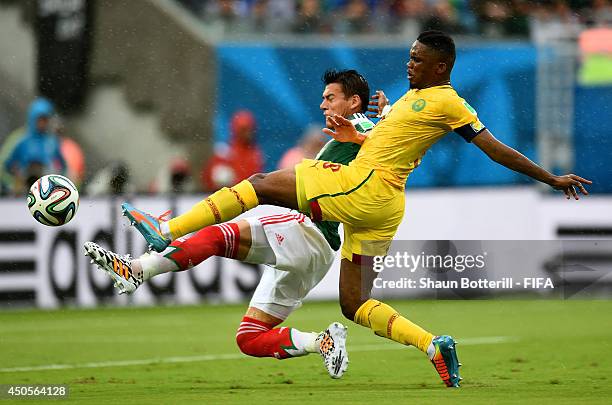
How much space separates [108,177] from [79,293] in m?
2.56

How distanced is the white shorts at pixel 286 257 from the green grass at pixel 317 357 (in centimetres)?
57

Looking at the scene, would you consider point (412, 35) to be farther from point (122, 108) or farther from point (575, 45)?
point (122, 108)

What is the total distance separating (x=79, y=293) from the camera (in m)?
13.4

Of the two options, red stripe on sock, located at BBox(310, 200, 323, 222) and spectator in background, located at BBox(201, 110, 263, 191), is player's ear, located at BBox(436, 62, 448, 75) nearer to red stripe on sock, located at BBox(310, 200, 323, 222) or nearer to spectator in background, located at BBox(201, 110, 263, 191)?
red stripe on sock, located at BBox(310, 200, 323, 222)

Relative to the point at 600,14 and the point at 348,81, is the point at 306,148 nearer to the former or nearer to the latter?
the point at 600,14

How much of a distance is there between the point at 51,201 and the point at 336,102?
77.6 inches

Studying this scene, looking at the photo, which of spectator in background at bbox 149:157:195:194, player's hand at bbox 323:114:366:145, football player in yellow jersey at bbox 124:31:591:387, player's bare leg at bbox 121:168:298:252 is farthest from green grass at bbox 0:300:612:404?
spectator in background at bbox 149:157:195:194

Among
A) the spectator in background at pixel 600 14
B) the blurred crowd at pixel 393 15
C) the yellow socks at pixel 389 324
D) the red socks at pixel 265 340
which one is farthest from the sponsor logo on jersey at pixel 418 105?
the spectator in background at pixel 600 14

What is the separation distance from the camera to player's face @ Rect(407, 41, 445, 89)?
8.03 meters

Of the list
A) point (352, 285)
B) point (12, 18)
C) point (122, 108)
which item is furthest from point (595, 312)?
point (12, 18)

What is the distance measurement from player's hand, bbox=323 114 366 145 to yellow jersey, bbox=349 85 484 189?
10 cm

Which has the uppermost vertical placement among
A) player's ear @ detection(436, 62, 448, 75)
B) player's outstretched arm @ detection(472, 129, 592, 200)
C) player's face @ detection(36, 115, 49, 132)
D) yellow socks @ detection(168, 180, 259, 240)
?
player's face @ detection(36, 115, 49, 132)

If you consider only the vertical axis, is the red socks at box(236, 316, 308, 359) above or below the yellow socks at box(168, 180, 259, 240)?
below

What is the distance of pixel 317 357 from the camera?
10.7 metres
